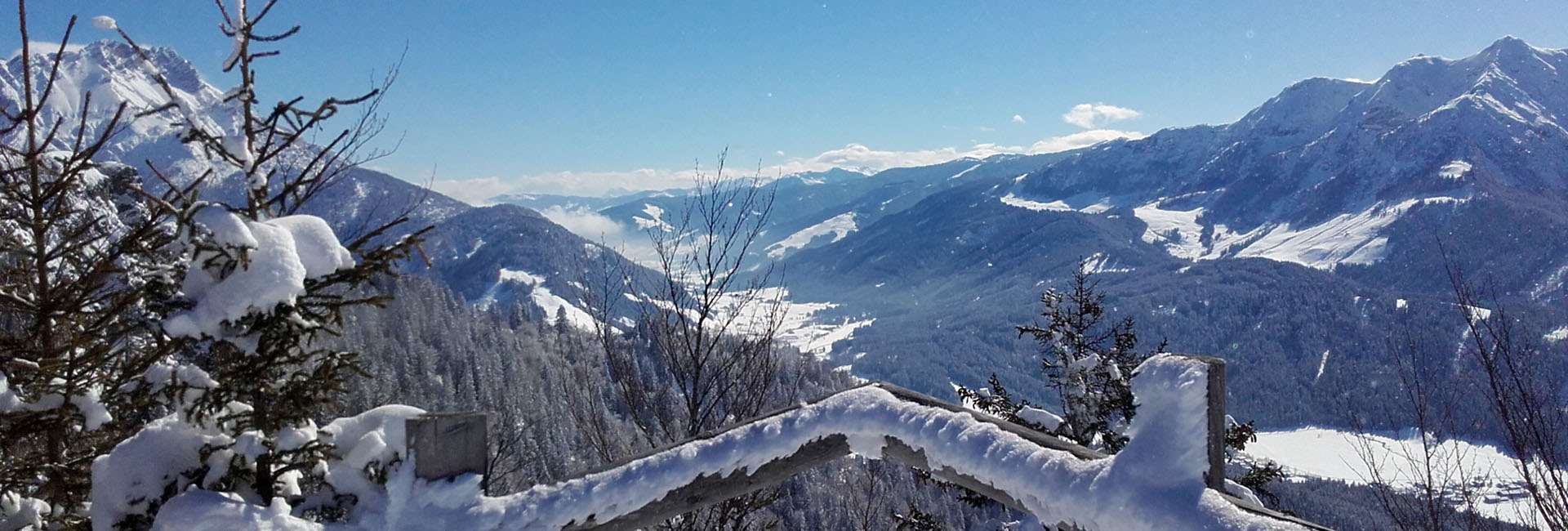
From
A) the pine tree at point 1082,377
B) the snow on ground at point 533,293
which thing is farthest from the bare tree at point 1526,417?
the snow on ground at point 533,293

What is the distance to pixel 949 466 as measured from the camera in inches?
101

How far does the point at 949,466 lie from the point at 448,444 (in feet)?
6.00

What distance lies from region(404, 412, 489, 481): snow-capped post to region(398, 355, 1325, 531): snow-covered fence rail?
6 centimetres

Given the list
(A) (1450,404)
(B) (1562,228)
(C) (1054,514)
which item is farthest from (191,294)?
(B) (1562,228)

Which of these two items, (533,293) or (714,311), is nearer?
(714,311)

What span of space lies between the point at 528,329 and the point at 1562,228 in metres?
254

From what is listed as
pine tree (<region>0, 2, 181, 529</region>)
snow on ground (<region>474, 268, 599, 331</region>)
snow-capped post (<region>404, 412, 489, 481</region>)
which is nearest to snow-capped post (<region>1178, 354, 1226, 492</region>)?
snow-capped post (<region>404, 412, 489, 481</region>)

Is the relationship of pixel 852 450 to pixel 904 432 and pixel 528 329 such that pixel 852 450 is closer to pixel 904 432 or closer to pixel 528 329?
pixel 904 432

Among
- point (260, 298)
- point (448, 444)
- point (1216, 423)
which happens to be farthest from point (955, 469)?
point (260, 298)

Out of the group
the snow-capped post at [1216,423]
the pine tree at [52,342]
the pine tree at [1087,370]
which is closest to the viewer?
the snow-capped post at [1216,423]

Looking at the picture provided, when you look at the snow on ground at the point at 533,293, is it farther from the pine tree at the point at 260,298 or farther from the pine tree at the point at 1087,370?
the pine tree at the point at 260,298

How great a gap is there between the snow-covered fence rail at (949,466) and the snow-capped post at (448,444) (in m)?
0.06

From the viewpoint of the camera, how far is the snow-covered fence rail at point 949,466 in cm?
200

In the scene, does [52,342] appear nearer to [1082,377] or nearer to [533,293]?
[1082,377]
